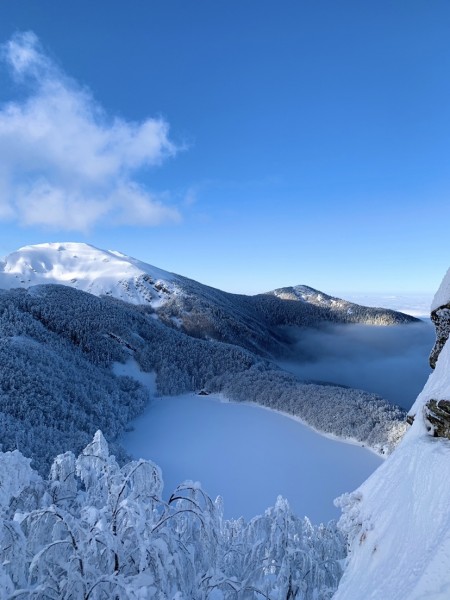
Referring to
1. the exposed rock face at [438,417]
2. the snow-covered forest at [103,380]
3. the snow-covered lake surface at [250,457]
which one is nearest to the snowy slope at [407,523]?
the exposed rock face at [438,417]

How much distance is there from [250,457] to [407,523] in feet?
179

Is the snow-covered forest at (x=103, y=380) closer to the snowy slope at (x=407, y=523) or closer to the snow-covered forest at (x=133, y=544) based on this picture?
the snow-covered forest at (x=133, y=544)

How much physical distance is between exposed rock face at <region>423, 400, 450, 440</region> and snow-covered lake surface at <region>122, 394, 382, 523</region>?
135ft

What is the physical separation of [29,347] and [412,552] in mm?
82519

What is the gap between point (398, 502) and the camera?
605 centimetres

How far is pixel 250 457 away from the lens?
55.7 metres

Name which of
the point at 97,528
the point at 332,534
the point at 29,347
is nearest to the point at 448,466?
the point at 97,528

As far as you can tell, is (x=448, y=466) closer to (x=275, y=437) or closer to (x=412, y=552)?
(x=412, y=552)

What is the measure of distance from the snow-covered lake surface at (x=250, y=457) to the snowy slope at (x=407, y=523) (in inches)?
1582

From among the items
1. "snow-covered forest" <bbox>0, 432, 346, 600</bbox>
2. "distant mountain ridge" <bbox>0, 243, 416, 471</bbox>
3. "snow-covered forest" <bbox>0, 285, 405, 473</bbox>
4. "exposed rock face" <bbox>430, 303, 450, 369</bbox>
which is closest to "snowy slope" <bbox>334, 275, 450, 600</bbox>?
"exposed rock face" <bbox>430, 303, 450, 369</bbox>

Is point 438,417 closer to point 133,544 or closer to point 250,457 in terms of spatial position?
point 133,544

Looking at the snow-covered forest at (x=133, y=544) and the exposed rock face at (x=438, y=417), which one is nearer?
the snow-covered forest at (x=133, y=544)

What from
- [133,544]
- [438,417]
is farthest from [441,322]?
[133,544]

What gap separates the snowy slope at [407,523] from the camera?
13.8 feet
